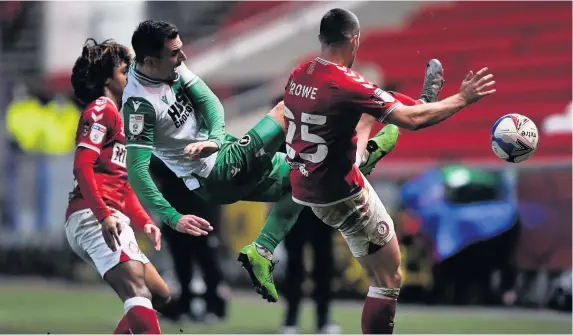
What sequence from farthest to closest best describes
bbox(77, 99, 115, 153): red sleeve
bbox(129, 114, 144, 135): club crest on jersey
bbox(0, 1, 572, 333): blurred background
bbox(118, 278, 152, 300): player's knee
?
bbox(0, 1, 572, 333): blurred background → bbox(129, 114, 144, 135): club crest on jersey → bbox(118, 278, 152, 300): player's knee → bbox(77, 99, 115, 153): red sleeve

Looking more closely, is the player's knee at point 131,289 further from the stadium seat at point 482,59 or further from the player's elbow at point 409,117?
the stadium seat at point 482,59

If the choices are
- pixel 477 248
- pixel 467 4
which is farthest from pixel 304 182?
pixel 467 4

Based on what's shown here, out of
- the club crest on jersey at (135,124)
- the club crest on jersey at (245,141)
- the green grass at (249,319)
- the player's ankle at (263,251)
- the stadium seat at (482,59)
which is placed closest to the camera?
the club crest on jersey at (135,124)

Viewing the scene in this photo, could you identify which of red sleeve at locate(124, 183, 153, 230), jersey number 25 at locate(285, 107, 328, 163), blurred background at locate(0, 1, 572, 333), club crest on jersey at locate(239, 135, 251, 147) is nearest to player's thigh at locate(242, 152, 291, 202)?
club crest on jersey at locate(239, 135, 251, 147)

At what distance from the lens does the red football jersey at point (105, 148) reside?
242 inches

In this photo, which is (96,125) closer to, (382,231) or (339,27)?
(339,27)

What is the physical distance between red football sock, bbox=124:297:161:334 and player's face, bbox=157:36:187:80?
1265mm

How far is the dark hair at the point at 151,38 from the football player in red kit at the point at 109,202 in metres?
0.27

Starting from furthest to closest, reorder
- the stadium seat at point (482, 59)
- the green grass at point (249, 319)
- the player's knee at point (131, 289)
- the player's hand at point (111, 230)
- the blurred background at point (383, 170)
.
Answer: the stadium seat at point (482, 59) < the blurred background at point (383, 170) < the green grass at point (249, 319) < the player's knee at point (131, 289) < the player's hand at point (111, 230)

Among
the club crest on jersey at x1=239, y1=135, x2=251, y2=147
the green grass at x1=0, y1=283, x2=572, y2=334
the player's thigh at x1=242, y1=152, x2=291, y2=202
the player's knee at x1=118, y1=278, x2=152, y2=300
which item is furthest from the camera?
the green grass at x1=0, y1=283, x2=572, y2=334

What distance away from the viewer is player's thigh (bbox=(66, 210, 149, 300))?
20.4 ft

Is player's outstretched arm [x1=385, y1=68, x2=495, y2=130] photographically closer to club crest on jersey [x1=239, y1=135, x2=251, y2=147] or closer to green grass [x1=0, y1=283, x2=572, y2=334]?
club crest on jersey [x1=239, y1=135, x2=251, y2=147]

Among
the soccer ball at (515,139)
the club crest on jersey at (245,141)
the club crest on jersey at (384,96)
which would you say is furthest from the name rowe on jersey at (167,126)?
the soccer ball at (515,139)

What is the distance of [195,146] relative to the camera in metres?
6.07
